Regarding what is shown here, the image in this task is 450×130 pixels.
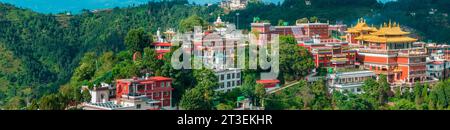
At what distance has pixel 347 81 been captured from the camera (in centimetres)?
1121

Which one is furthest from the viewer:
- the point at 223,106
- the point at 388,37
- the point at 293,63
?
the point at 388,37

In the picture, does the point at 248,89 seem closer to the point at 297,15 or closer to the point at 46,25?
the point at 297,15

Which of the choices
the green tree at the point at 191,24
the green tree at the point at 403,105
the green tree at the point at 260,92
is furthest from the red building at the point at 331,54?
the green tree at the point at 191,24

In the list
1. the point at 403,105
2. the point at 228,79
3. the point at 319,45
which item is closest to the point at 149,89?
the point at 228,79

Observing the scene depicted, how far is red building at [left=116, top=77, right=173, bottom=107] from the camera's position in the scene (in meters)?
9.72

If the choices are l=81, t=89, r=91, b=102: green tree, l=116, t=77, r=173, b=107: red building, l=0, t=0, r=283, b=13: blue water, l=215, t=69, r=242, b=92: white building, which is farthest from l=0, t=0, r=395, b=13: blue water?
l=81, t=89, r=91, b=102: green tree

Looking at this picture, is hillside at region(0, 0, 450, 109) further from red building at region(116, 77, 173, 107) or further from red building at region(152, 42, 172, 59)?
red building at region(116, 77, 173, 107)

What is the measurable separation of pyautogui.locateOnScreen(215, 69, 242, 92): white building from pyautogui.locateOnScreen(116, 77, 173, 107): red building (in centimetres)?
80

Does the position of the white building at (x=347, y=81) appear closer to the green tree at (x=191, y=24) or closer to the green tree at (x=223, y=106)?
the green tree at (x=223, y=106)

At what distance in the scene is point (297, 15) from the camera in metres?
21.0

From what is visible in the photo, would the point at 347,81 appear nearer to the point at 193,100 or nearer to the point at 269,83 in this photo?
the point at 269,83

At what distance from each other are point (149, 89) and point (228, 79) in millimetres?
1327

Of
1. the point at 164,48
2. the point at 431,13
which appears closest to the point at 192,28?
the point at 164,48
